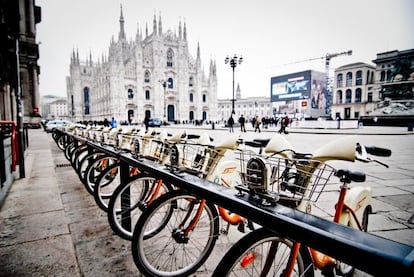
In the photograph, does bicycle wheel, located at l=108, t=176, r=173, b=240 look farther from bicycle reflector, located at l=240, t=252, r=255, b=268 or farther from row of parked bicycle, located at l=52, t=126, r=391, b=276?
bicycle reflector, located at l=240, t=252, r=255, b=268

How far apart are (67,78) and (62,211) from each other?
3777 inches

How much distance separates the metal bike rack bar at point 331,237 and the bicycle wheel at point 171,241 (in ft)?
2.39

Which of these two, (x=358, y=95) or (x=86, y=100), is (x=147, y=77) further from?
(x=358, y=95)

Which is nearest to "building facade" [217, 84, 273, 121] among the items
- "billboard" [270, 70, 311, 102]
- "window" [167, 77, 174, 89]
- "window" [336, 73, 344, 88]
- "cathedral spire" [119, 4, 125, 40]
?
"billboard" [270, 70, 311, 102]

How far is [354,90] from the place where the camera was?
65.4 m

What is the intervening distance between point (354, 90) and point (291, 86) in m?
16.9

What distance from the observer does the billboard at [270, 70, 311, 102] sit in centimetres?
6239

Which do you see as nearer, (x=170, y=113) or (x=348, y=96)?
(x=170, y=113)

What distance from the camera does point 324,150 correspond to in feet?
5.43

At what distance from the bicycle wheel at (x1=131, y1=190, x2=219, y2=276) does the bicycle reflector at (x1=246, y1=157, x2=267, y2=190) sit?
60 cm

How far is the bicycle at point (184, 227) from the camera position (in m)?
2.04

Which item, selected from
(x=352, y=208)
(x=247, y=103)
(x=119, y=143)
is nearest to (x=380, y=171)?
(x=352, y=208)

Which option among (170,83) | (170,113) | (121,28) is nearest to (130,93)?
(170,83)

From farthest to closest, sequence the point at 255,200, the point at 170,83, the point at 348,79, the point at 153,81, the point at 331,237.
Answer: the point at 348,79, the point at 170,83, the point at 153,81, the point at 255,200, the point at 331,237
